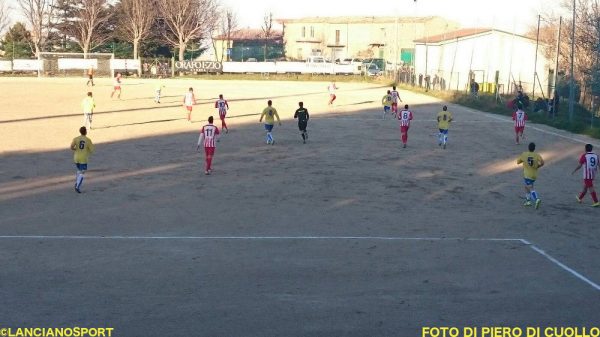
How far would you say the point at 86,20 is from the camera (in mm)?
96500

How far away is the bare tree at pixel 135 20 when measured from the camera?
316ft

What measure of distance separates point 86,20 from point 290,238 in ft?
289

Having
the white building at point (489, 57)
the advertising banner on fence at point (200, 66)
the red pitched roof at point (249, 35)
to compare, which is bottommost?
the advertising banner on fence at point (200, 66)

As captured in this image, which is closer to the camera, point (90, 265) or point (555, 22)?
point (90, 265)

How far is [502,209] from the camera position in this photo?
18.8 meters

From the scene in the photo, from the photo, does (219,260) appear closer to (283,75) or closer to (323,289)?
(323,289)

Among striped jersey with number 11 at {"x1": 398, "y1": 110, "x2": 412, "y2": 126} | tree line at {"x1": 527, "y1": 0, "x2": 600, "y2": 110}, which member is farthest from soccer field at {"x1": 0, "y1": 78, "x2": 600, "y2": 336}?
tree line at {"x1": 527, "y1": 0, "x2": 600, "y2": 110}

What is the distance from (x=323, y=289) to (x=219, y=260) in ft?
8.32

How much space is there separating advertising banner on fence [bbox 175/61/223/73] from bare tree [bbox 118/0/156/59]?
239 inches

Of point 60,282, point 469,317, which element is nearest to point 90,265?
point 60,282

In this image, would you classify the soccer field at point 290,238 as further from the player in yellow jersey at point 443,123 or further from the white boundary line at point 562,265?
the player in yellow jersey at point 443,123

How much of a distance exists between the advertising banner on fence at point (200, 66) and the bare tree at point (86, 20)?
477 inches

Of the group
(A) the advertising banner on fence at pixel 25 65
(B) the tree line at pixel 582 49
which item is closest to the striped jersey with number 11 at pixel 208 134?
(B) the tree line at pixel 582 49

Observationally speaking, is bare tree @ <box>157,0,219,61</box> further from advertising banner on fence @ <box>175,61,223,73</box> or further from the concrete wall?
the concrete wall
